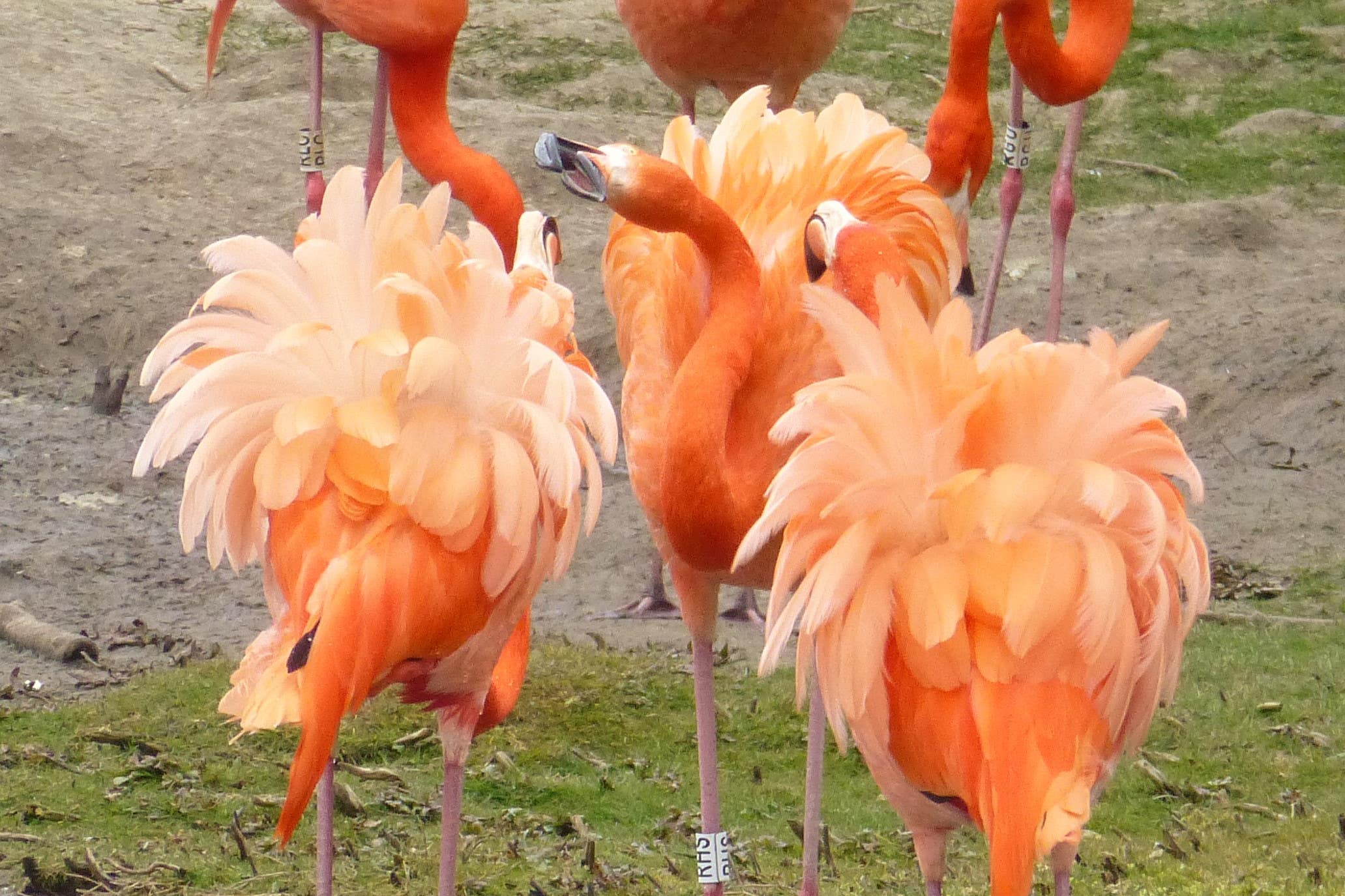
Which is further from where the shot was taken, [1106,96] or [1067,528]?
[1106,96]

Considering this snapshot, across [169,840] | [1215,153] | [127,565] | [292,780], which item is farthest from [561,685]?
[1215,153]

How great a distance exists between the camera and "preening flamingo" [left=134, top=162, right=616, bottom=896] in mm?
2545

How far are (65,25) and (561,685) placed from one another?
774cm

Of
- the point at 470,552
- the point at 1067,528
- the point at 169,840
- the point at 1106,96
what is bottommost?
the point at 169,840

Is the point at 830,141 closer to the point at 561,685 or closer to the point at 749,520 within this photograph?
the point at 749,520

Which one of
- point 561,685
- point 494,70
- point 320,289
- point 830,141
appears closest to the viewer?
point 320,289

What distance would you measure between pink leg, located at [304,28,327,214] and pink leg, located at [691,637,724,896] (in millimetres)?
2361

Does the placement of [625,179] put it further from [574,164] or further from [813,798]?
[813,798]

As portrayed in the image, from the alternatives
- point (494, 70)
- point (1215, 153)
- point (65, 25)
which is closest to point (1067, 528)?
point (1215, 153)

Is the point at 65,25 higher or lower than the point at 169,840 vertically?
higher

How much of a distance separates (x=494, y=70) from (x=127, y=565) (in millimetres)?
6028

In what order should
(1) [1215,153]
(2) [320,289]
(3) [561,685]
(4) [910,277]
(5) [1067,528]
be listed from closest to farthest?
(5) [1067,528]
(2) [320,289]
(4) [910,277]
(3) [561,685]
(1) [1215,153]

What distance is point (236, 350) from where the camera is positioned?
2922 mm

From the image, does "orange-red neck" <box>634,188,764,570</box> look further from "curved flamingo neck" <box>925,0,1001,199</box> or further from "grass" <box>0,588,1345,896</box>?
"curved flamingo neck" <box>925,0,1001,199</box>
